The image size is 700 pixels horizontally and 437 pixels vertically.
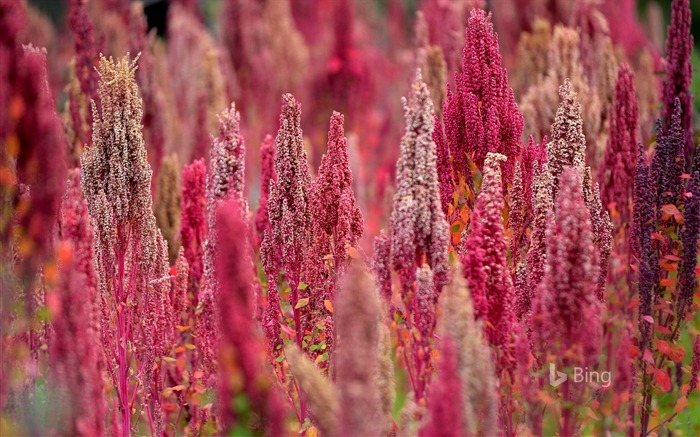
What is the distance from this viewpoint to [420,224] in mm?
2770

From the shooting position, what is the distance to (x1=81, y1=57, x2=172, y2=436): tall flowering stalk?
11.0 feet

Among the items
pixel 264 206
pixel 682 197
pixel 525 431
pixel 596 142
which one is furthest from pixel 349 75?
pixel 525 431

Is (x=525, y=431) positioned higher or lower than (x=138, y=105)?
lower

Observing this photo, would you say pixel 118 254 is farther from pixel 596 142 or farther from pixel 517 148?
pixel 596 142

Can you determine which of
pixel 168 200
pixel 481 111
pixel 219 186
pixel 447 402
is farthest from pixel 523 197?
pixel 168 200

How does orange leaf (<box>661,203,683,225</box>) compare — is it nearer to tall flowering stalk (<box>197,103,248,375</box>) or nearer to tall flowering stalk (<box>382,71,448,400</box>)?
tall flowering stalk (<box>382,71,448,400</box>)

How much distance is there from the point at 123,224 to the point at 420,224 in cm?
134

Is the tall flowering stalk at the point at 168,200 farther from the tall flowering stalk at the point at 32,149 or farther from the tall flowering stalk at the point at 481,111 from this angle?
the tall flowering stalk at the point at 32,149

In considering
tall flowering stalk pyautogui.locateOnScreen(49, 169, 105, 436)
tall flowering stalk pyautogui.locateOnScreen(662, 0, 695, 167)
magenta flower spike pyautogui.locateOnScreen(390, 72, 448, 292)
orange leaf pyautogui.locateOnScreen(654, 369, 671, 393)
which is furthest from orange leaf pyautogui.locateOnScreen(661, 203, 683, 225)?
tall flowering stalk pyautogui.locateOnScreen(49, 169, 105, 436)

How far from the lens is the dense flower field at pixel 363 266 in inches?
92.1

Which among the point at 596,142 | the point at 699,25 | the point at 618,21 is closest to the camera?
the point at 596,142

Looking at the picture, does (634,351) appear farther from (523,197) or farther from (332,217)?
(332,217)

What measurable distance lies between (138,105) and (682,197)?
93.8 inches

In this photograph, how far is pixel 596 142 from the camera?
4.86m
